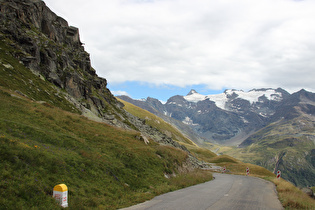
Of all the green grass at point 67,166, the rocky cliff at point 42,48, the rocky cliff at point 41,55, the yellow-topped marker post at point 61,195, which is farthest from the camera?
the rocky cliff at point 42,48

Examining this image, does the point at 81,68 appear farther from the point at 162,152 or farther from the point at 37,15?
the point at 162,152

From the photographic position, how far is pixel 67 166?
14.7 metres

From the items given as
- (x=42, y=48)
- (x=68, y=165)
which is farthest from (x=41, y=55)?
(x=68, y=165)

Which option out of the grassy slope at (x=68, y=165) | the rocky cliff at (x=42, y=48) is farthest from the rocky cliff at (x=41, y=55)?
the grassy slope at (x=68, y=165)

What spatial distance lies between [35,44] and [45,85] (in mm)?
14568

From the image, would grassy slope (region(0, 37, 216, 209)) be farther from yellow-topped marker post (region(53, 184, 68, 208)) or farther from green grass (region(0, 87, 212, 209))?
yellow-topped marker post (region(53, 184, 68, 208))

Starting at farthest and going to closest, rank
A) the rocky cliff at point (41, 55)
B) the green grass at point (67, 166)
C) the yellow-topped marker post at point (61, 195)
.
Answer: the rocky cliff at point (41, 55), the green grass at point (67, 166), the yellow-topped marker post at point (61, 195)

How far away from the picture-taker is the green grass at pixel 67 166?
34.9 ft

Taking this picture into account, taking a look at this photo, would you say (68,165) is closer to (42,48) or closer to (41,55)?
(41,55)


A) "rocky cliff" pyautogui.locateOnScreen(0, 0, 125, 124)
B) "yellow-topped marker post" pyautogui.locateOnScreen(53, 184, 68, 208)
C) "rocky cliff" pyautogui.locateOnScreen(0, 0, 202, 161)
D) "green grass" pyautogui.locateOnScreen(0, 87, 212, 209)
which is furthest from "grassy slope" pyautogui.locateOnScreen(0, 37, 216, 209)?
"rocky cliff" pyautogui.locateOnScreen(0, 0, 125, 124)

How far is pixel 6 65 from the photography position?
1533 inches

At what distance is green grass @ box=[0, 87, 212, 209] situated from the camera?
34.9 ft

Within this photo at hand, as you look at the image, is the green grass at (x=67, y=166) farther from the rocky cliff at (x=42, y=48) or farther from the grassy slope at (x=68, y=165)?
the rocky cliff at (x=42, y=48)

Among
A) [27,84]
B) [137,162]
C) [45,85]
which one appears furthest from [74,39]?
[137,162]
